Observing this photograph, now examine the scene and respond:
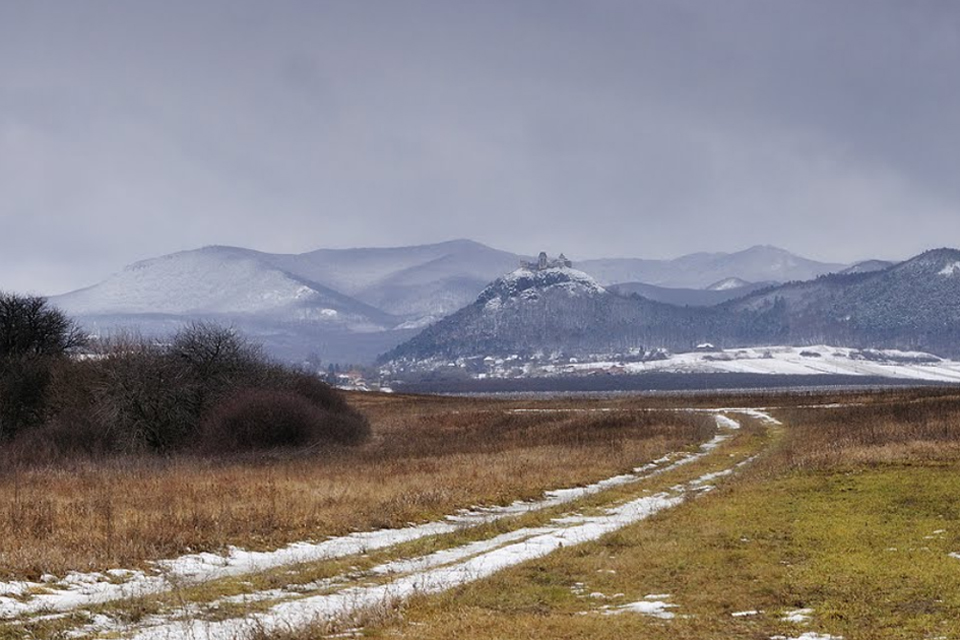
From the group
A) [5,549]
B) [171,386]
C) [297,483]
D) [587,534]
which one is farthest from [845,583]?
[171,386]

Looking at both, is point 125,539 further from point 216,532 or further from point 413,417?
point 413,417

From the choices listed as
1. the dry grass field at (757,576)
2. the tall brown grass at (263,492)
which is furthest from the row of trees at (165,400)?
the dry grass field at (757,576)

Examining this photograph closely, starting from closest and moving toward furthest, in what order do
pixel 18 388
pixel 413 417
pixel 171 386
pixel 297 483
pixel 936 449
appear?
pixel 297 483 < pixel 936 449 < pixel 171 386 < pixel 18 388 < pixel 413 417

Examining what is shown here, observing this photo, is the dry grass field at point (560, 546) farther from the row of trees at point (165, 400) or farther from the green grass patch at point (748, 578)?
the row of trees at point (165, 400)

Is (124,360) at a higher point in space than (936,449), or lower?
higher

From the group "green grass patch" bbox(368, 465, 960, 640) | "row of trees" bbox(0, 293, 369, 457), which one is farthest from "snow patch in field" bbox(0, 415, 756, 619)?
"row of trees" bbox(0, 293, 369, 457)

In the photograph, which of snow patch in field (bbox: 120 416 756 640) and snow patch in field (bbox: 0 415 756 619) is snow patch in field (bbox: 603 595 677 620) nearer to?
snow patch in field (bbox: 120 416 756 640)

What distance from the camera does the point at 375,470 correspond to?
128 feet

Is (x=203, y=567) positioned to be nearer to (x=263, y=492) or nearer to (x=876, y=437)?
(x=263, y=492)

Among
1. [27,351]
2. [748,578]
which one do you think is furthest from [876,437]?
[27,351]

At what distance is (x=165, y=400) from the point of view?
59.2m

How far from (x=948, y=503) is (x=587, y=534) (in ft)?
32.7

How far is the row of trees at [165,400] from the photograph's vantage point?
182 feet

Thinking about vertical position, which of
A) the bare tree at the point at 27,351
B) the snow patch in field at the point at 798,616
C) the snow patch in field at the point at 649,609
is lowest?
the snow patch in field at the point at 649,609
